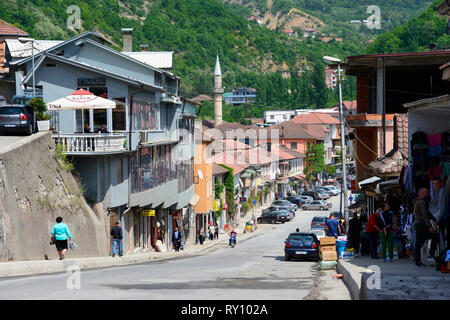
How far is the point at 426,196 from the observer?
15359mm

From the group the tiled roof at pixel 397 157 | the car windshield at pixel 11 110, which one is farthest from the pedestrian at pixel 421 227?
the car windshield at pixel 11 110

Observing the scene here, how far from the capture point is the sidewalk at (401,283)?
9906 mm

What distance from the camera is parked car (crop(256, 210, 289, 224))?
76.4 m

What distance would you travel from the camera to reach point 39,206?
76.6ft

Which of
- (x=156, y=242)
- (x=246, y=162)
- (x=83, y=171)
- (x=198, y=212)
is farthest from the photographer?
(x=246, y=162)

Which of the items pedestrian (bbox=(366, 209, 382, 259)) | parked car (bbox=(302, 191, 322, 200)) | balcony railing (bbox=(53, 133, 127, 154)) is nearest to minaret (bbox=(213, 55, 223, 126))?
parked car (bbox=(302, 191, 322, 200))

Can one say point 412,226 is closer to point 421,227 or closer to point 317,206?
point 421,227

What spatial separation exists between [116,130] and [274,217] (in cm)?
4538

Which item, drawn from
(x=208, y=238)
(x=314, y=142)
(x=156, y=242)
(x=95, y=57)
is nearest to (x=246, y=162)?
(x=208, y=238)

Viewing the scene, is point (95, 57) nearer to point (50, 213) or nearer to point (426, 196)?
point (50, 213)

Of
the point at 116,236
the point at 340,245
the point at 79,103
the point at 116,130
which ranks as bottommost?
the point at 116,236

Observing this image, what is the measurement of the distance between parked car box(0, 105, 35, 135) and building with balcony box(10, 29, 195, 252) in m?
1.34

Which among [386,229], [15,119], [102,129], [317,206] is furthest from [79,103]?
[317,206]
